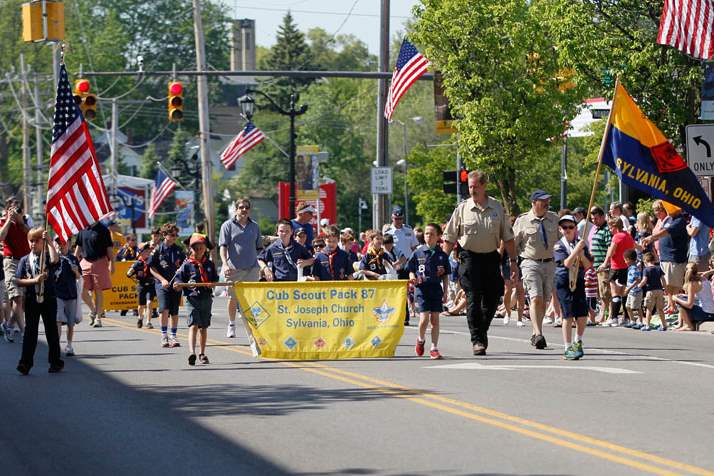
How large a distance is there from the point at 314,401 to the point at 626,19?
60.3 ft

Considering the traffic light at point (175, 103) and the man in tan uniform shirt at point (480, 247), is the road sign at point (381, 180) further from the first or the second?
the man in tan uniform shirt at point (480, 247)

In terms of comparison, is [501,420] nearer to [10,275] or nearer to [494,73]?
[10,275]

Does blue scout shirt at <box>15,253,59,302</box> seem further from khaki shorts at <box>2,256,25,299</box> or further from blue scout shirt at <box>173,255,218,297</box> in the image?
khaki shorts at <box>2,256,25,299</box>

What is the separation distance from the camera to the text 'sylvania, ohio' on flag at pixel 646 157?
17188 mm

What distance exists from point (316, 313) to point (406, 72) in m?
17.7

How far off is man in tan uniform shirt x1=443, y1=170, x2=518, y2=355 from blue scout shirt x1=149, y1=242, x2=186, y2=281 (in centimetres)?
485

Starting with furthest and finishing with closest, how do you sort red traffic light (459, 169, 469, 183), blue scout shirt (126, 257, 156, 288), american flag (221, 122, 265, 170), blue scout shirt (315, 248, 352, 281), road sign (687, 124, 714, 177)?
american flag (221, 122, 265, 170), red traffic light (459, 169, 469, 183), blue scout shirt (126, 257, 156, 288), road sign (687, 124, 714, 177), blue scout shirt (315, 248, 352, 281)

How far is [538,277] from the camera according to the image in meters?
18.0

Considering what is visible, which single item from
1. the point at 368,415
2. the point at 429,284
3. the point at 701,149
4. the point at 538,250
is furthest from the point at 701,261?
the point at 368,415

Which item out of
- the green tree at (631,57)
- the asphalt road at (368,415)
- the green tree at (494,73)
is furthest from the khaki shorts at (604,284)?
the green tree at (494,73)

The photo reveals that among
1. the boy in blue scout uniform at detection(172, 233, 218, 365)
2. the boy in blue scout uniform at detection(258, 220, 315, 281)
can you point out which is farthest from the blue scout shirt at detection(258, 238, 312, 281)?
the boy in blue scout uniform at detection(172, 233, 218, 365)

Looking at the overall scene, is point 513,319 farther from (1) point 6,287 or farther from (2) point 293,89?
(2) point 293,89

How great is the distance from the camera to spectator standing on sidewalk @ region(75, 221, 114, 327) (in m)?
25.4

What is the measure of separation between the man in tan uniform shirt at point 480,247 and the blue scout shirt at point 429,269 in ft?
0.61
